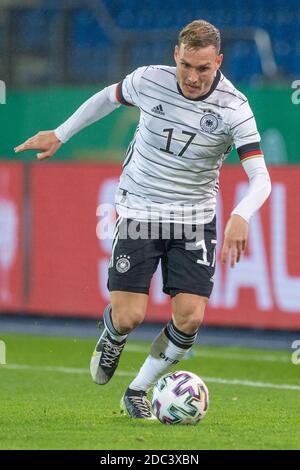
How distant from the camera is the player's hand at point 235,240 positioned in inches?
232

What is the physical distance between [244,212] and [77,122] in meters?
1.40

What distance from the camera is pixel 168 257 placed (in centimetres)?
691

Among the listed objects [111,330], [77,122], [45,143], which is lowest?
[111,330]

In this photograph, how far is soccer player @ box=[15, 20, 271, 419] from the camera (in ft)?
22.0

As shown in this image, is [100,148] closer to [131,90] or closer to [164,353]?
[131,90]

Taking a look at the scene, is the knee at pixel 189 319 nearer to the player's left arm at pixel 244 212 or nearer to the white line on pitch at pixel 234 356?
the player's left arm at pixel 244 212

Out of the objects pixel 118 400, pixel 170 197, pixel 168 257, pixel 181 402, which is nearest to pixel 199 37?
pixel 170 197

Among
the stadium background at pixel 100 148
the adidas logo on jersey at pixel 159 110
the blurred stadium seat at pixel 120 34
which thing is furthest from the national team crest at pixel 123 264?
the blurred stadium seat at pixel 120 34

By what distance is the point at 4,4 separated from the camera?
15984mm

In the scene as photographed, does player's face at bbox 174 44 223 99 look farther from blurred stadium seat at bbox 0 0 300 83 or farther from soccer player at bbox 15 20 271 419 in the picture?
blurred stadium seat at bbox 0 0 300 83

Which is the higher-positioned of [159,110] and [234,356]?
[159,110]

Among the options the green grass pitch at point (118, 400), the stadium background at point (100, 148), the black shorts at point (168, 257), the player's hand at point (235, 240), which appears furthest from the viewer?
the stadium background at point (100, 148)

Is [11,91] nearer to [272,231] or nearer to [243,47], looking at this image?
[243,47]
